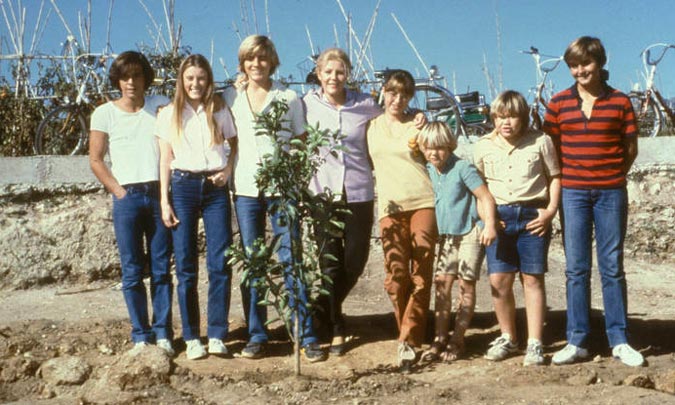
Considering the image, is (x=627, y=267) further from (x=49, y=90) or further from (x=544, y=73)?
(x=49, y=90)

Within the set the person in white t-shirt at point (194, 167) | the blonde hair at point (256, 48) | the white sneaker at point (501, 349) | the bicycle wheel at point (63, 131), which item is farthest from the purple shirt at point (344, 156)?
the bicycle wheel at point (63, 131)

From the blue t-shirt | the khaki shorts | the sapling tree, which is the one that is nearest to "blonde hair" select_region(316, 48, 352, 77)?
the sapling tree

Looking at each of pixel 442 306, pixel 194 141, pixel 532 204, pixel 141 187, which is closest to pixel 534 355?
pixel 442 306

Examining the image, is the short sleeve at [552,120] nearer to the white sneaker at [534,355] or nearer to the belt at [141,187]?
the white sneaker at [534,355]

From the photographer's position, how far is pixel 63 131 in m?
8.51

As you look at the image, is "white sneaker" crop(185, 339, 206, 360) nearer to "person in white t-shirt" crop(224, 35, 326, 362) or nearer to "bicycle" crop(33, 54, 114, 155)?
"person in white t-shirt" crop(224, 35, 326, 362)

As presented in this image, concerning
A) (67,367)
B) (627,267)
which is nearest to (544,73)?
(627,267)

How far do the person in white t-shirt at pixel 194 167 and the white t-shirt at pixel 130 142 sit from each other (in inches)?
2.9

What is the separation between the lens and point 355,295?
6.68 meters

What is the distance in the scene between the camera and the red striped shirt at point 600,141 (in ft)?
14.4

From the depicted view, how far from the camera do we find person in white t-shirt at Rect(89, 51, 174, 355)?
4.60 m

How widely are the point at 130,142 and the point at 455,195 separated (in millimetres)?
1757

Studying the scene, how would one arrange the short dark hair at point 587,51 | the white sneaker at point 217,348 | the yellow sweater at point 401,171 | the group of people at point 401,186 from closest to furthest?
the short dark hair at point 587,51 < the group of people at point 401,186 < the yellow sweater at point 401,171 < the white sneaker at point 217,348

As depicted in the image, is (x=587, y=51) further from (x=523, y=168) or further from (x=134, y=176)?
(x=134, y=176)
